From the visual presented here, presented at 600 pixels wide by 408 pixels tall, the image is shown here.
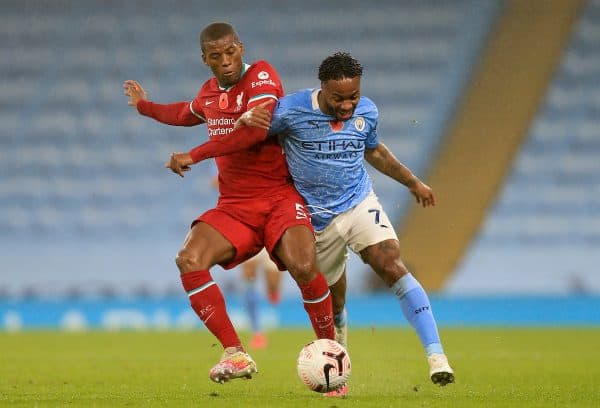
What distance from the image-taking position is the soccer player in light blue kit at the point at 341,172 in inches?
250

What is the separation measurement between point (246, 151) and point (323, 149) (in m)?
0.48

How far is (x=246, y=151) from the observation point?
6727mm

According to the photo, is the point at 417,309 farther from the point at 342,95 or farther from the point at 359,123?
the point at 342,95

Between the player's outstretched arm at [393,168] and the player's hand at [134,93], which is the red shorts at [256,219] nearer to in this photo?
the player's outstretched arm at [393,168]

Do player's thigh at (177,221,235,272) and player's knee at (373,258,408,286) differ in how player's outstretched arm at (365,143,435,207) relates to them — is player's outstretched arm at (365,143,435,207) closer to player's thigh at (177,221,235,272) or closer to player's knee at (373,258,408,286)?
player's knee at (373,258,408,286)

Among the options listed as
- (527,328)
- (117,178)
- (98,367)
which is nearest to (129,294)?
(117,178)

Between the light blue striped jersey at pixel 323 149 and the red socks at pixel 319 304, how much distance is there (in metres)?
0.51

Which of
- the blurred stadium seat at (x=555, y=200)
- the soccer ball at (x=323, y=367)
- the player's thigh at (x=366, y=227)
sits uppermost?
the blurred stadium seat at (x=555, y=200)

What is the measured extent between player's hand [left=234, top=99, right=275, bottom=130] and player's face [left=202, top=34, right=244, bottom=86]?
359 millimetres

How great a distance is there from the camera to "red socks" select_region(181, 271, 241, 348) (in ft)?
21.1

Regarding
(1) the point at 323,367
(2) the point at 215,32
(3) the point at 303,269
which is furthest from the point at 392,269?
(2) the point at 215,32

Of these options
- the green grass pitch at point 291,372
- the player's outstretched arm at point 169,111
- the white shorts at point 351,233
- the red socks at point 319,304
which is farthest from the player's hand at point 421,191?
the player's outstretched arm at point 169,111

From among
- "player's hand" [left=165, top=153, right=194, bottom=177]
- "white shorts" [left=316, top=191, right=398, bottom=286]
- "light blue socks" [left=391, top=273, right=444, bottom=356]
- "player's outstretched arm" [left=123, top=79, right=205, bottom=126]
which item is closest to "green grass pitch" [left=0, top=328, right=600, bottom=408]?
"light blue socks" [left=391, top=273, right=444, bottom=356]

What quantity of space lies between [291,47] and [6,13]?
594 cm
